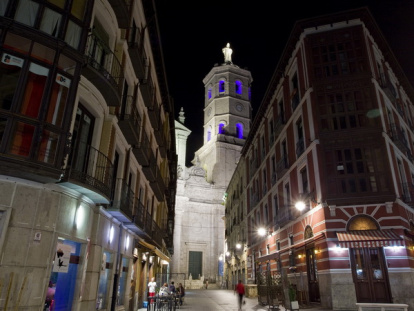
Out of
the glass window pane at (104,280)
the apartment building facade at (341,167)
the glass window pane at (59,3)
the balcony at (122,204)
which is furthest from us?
the apartment building facade at (341,167)

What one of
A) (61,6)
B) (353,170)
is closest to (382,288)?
(353,170)

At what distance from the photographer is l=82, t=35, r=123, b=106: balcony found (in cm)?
887

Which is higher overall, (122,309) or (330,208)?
(330,208)

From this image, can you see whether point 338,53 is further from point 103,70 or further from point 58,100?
point 58,100

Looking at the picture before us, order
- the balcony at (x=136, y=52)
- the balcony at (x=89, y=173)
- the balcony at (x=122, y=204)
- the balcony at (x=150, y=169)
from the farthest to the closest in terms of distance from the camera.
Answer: the balcony at (x=150, y=169) < the balcony at (x=136, y=52) < the balcony at (x=122, y=204) < the balcony at (x=89, y=173)

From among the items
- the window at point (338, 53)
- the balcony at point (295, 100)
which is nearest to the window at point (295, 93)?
the balcony at point (295, 100)

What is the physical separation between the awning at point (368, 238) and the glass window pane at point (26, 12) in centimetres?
1350

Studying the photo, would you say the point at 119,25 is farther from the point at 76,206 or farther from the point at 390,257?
the point at 390,257

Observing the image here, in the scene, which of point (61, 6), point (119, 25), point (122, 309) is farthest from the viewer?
point (122, 309)

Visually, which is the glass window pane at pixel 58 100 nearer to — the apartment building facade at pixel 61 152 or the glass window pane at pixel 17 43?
the apartment building facade at pixel 61 152

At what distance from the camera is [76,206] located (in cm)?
838

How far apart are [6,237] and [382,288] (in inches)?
546

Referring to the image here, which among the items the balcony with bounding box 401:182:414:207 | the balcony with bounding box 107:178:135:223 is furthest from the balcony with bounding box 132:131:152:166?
the balcony with bounding box 401:182:414:207

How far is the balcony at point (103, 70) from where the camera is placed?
887 centimetres
